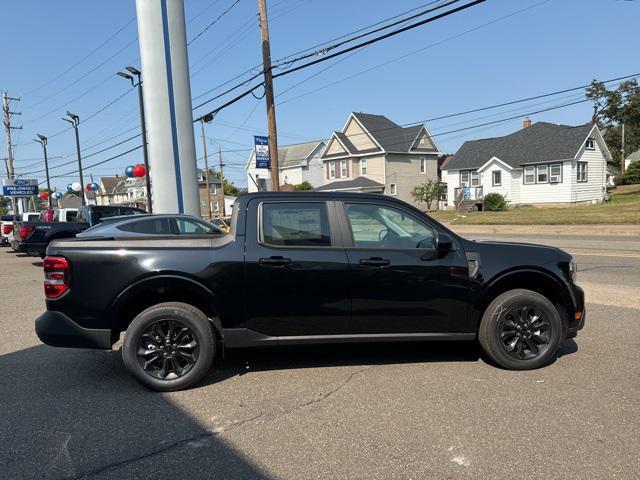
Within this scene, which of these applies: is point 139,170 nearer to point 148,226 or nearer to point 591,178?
point 148,226

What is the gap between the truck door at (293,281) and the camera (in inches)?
170

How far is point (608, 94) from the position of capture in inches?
2571

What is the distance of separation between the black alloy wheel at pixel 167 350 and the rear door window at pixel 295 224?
3.63 ft

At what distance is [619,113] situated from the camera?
6488 centimetres

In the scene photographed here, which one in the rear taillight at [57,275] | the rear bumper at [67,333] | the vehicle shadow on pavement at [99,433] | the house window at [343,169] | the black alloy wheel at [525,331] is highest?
the house window at [343,169]

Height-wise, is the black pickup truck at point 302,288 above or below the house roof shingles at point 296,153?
below

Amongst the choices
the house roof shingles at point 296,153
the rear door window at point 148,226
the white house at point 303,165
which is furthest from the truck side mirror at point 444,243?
the house roof shingles at point 296,153

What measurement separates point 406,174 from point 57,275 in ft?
144

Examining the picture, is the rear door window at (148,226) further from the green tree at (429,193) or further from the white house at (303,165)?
the white house at (303,165)

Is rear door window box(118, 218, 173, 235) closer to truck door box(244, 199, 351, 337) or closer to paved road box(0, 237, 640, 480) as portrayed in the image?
paved road box(0, 237, 640, 480)

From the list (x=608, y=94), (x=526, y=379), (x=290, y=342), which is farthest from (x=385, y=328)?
(x=608, y=94)

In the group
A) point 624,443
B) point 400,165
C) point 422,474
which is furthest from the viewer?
point 400,165

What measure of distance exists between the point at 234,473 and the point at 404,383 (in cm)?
187

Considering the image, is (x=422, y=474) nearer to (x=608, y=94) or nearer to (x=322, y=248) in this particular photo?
(x=322, y=248)
